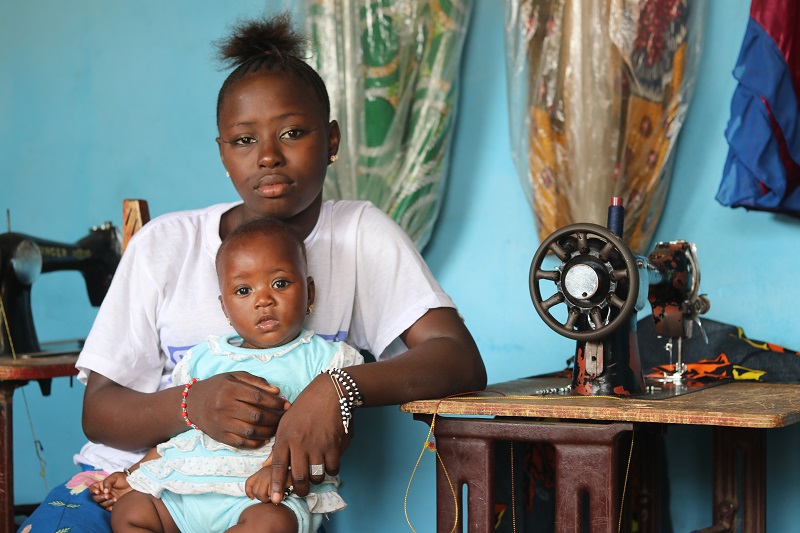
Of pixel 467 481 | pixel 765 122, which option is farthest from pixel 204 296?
pixel 765 122

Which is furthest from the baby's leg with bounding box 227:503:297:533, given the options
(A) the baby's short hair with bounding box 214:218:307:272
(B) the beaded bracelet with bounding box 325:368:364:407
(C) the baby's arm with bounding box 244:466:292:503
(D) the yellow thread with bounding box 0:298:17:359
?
(D) the yellow thread with bounding box 0:298:17:359

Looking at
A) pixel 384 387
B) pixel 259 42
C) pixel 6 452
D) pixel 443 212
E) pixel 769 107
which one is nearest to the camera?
pixel 384 387

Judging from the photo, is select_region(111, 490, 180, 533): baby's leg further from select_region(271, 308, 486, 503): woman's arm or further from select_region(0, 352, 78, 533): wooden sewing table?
select_region(0, 352, 78, 533): wooden sewing table

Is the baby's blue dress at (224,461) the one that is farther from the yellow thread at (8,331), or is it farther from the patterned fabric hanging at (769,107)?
the patterned fabric hanging at (769,107)

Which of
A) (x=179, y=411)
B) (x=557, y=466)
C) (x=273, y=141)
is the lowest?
(x=557, y=466)

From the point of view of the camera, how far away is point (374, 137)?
290 cm

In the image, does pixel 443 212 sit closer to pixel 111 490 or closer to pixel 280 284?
pixel 280 284

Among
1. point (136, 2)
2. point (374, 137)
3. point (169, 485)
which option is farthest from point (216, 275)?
point (136, 2)

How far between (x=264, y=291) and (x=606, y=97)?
1.14 metres

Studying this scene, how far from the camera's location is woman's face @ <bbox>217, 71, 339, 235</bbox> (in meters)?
2.05

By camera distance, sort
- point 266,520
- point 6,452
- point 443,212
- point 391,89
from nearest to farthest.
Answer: point 266,520
point 6,452
point 391,89
point 443,212

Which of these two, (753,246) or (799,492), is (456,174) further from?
(799,492)

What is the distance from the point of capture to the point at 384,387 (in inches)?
72.5

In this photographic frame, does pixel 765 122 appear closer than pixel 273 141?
No
